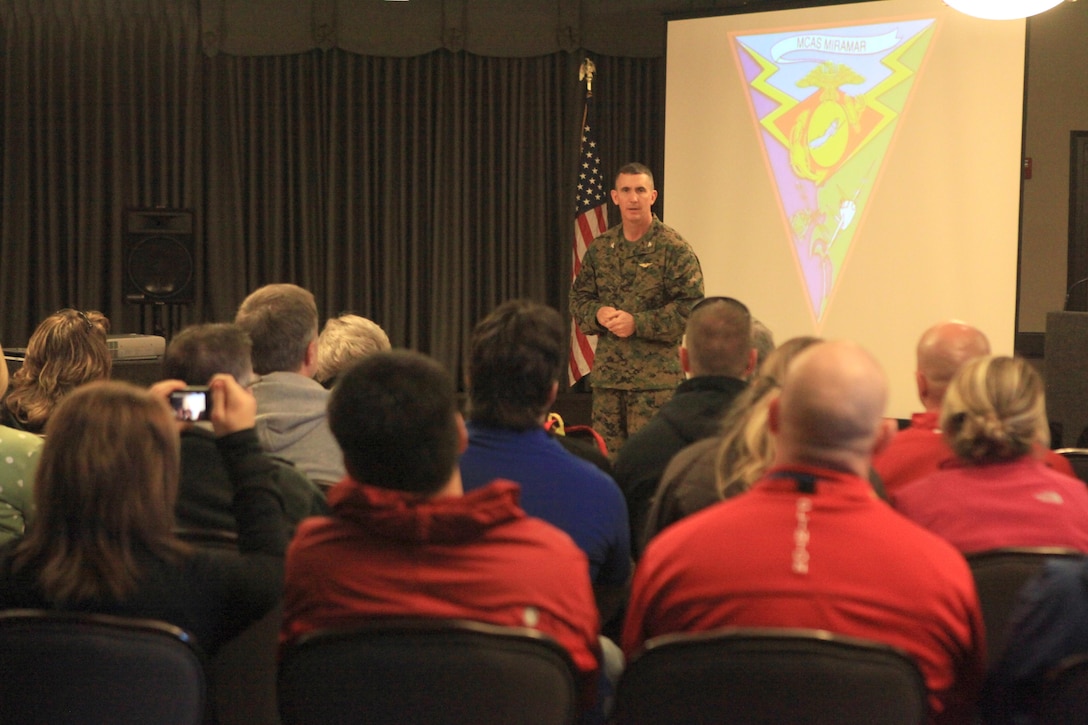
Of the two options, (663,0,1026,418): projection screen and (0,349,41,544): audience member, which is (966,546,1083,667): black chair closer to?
(0,349,41,544): audience member

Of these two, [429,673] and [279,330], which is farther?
[279,330]

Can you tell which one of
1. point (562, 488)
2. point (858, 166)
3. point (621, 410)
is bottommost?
point (621, 410)

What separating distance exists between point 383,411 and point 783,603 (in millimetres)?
625

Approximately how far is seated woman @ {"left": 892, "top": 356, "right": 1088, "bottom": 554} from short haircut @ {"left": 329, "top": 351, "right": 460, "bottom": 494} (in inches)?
39.4

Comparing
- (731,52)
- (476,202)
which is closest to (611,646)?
(731,52)

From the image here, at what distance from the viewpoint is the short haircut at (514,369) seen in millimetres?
2293

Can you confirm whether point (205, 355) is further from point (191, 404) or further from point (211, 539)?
point (211, 539)

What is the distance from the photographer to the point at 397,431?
1.64m

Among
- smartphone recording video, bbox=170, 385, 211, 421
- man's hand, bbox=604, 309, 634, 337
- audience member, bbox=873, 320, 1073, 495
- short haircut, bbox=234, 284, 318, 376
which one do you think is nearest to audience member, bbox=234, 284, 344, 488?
short haircut, bbox=234, 284, 318, 376

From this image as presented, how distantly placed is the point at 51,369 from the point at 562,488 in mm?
1804

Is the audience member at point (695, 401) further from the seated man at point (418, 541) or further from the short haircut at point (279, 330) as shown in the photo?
the seated man at point (418, 541)

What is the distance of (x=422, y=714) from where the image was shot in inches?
57.8

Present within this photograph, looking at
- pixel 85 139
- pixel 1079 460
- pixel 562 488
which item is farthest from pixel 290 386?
pixel 85 139

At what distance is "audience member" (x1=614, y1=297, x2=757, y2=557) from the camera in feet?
8.71
